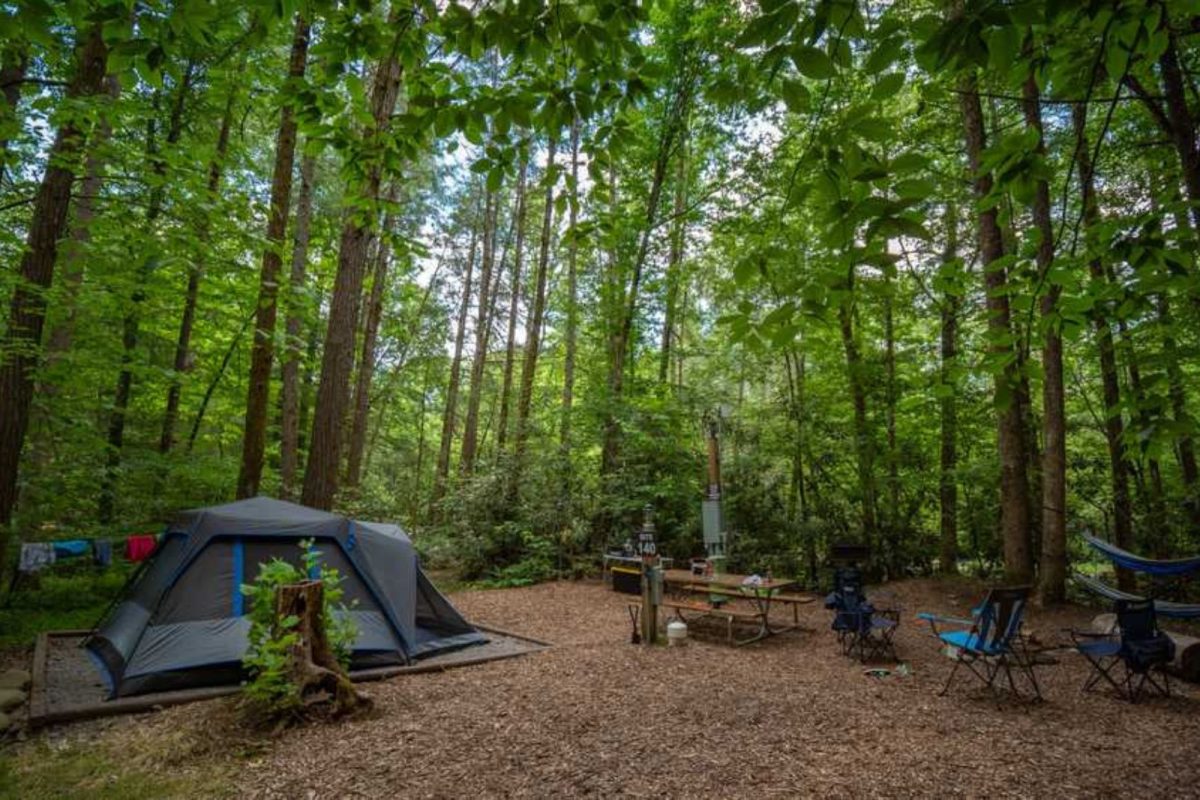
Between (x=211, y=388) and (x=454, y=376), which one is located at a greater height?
(x=454, y=376)

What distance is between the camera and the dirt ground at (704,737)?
3.16 m

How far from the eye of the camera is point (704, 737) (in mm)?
3762

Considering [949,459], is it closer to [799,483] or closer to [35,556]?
[799,483]

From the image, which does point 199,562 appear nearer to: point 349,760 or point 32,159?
point 349,760

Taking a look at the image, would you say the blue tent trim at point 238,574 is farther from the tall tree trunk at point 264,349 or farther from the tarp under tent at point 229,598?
the tall tree trunk at point 264,349

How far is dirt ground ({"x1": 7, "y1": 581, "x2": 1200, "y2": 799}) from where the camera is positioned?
3158 millimetres

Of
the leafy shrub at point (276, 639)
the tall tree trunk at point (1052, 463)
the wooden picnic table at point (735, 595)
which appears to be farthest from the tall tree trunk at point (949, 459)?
the leafy shrub at point (276, 639)

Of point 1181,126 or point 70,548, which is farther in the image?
point 70,548

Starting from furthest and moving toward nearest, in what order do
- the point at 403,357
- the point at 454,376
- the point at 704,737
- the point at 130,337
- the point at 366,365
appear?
the point at 403,357 < the point at 454,376 < the point at 366,365 < the point at 130,337 < the point at 704,737

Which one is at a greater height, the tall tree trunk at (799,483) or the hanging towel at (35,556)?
the tall tree trunk at (799,483)

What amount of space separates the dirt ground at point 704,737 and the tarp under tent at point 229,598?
549mm

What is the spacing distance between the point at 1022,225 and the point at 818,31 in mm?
10667

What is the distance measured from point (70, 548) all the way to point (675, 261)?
11.9m

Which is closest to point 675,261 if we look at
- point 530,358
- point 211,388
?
point 530,358
